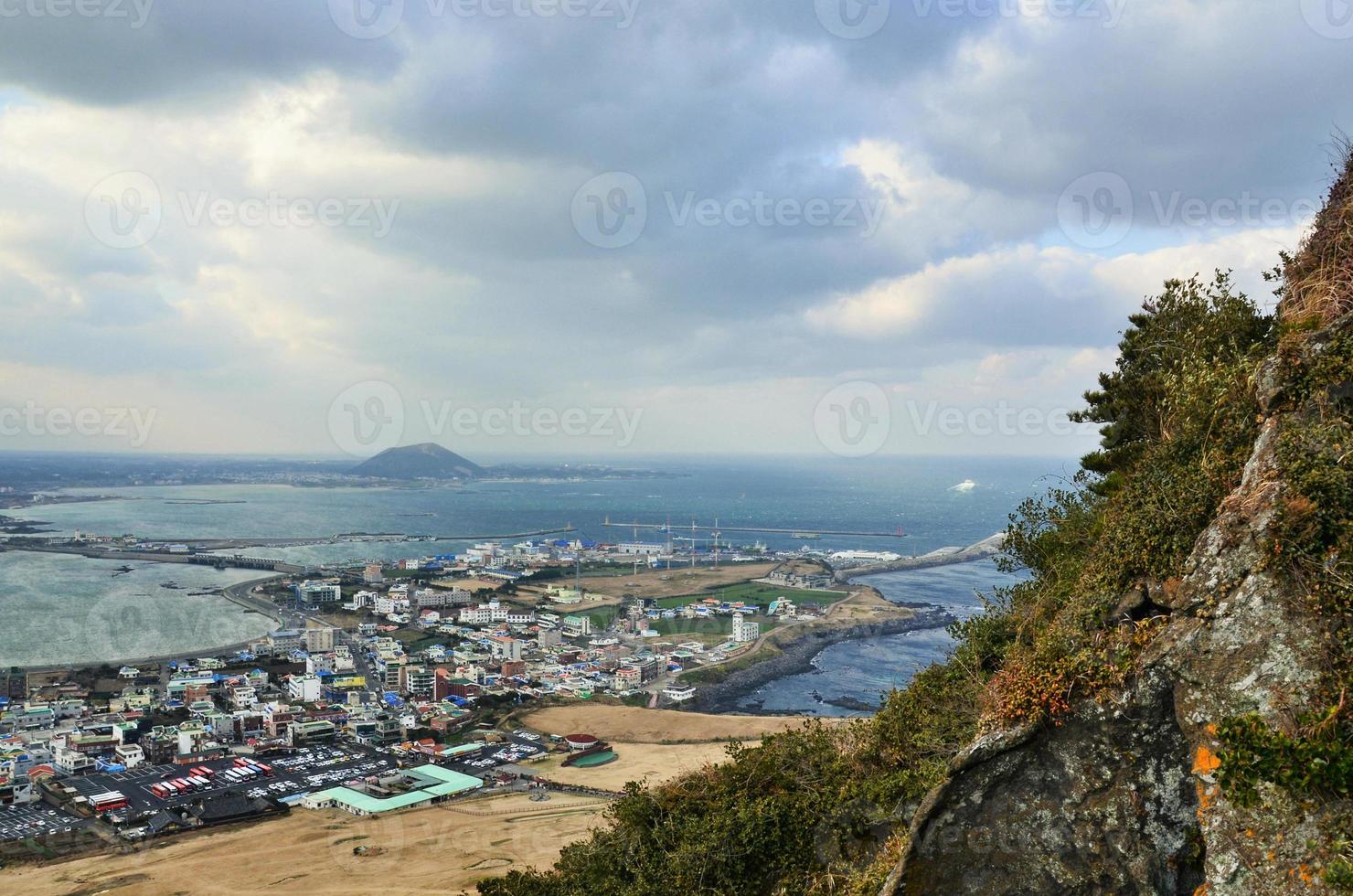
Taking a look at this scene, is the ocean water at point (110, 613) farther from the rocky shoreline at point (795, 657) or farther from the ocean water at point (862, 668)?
the ocean water at point (862, 668)

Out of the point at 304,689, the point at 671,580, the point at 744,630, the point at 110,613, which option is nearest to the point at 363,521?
the point at 671,580

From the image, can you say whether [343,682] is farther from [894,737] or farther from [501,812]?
[894,737]

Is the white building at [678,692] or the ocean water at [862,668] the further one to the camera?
the white building at [678,692]

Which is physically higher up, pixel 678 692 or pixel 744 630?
pixel 744 630

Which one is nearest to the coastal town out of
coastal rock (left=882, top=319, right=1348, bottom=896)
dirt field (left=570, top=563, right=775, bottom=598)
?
dirt field (left=570, top=563, right=775, bottom=598)

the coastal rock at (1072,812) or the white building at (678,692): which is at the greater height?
the coastal rock at (1072,812)

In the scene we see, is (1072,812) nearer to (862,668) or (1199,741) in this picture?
(1199,741)

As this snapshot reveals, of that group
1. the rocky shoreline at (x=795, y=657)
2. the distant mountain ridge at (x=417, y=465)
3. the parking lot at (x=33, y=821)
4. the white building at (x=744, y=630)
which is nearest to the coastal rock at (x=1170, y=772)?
the parking lot at (x=33, y=821)

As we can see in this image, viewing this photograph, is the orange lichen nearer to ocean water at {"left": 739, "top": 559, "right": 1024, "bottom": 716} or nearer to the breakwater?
ocean water at {"left": 739, "top": 559, "right": 1024, "bottom": 716}
